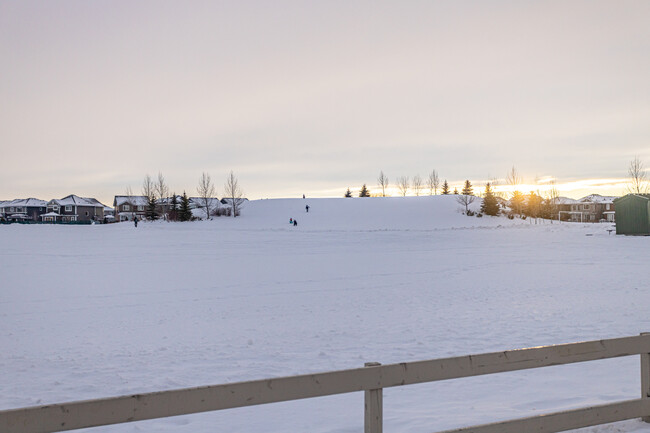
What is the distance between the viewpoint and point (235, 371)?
347 inches

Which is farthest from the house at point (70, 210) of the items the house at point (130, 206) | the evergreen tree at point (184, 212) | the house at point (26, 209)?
the evergreen tree at point (184, 212)

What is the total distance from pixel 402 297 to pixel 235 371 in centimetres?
895

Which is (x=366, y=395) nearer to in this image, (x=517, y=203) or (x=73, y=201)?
(x=517, y=203)

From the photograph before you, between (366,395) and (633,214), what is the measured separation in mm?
45590

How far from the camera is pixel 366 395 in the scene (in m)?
3.93

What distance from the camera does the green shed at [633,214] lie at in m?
41.0

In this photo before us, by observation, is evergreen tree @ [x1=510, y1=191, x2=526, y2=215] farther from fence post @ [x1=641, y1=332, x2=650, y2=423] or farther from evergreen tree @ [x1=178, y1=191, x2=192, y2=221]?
fence post @ [x1=641, y1=332, x2=650, y2=423]

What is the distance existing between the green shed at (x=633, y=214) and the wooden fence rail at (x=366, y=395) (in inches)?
1664

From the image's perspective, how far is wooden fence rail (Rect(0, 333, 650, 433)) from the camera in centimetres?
301

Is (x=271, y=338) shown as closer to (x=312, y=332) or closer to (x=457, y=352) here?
(x=312, y=332)

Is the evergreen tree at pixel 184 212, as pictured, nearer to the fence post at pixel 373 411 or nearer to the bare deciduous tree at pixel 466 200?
the bare deciduous tree at pixel 466 200

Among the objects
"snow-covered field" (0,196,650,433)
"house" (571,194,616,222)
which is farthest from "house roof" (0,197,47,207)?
"house" (571,194,616,222)

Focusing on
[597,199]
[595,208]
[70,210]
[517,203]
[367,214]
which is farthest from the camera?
[597,199]

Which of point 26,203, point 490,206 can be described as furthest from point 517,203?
point 26,203
